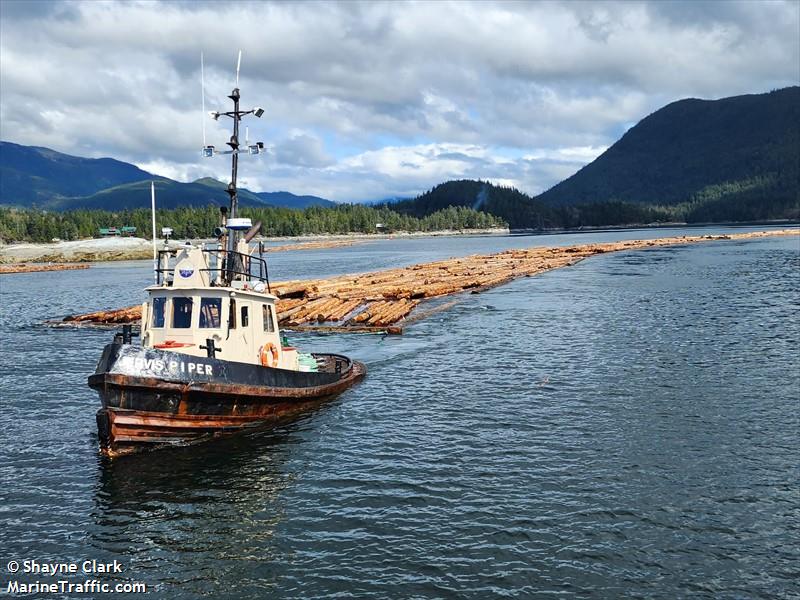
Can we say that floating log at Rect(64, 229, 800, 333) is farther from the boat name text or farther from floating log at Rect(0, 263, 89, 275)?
floating log at Rect(0, 263, 89, 275)

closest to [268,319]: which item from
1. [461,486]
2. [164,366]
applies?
[164,366]

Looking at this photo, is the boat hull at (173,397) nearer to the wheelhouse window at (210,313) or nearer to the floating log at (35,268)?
the wheelhouse window at (210,313)

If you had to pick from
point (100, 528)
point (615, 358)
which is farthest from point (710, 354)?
point (100, 528)

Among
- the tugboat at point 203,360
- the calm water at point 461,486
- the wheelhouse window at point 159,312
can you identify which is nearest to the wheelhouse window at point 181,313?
the tugboat at point 203,360

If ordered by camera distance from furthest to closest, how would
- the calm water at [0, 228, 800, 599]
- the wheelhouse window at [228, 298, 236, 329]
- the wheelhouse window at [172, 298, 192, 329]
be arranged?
the wheelhouse window at [228, 298, 236, 329]
the wheelhouse window at [172, 298, 192, 329]
the calm water at [0, 228, 800, 599]

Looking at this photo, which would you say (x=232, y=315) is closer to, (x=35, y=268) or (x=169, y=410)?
(x=169, y=410)

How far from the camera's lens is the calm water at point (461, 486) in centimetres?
1302

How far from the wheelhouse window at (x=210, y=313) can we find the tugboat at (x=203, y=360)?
34 mm

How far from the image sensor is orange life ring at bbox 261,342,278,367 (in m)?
23.4

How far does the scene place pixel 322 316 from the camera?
4803 cm

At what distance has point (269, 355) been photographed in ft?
77.9

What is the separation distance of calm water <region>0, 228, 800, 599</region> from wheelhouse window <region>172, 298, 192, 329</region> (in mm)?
4238

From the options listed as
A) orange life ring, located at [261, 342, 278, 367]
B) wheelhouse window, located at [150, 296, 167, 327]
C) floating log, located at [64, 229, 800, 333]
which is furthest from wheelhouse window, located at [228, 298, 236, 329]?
floating log, located at [64, 229, 800, 333]

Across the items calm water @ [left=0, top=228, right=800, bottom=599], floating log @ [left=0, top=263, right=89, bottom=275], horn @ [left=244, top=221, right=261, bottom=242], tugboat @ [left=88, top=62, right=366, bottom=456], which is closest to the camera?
calm water @ [left=0, top=228, right=800, bottom=599]
